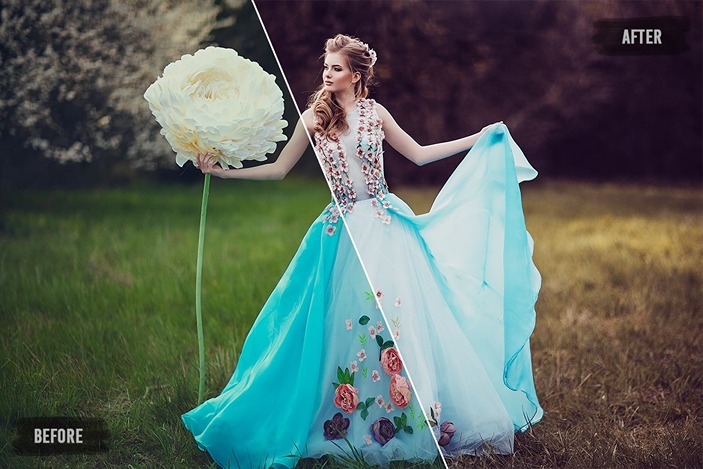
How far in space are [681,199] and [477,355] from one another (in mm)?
4819

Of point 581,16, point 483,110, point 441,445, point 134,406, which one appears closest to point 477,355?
point 441,445

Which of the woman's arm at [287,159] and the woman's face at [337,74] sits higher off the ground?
the woman's face at [337,74]

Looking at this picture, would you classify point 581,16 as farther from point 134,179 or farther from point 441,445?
point 441,445

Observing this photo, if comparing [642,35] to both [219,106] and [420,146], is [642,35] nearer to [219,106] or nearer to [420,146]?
[420,146]

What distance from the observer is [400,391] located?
174 cm

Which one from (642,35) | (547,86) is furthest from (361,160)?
(547,86)

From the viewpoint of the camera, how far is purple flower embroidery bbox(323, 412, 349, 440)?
1.79 metres

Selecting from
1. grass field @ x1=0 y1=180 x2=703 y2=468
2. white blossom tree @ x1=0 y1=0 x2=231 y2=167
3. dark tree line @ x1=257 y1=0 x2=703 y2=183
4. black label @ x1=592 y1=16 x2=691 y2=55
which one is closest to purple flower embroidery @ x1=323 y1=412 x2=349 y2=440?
grass field @ x1=0 y1=180 x2=703 y2=468

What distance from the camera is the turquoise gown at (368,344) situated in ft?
5.79

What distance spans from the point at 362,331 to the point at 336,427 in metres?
0.21

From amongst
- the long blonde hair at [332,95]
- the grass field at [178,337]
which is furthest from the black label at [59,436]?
the long blonde hair at [332,95]

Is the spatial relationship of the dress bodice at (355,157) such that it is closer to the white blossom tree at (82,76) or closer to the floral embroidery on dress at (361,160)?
the floral embroidery on dress at (361,160)

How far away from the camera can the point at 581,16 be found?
6.70m

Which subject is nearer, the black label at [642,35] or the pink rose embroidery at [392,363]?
the pink rose embroidery at [392,363]
